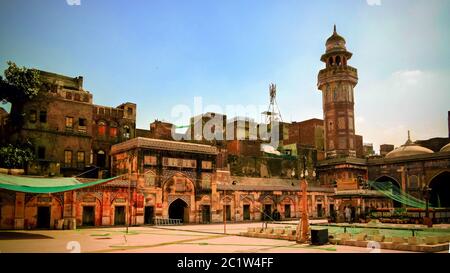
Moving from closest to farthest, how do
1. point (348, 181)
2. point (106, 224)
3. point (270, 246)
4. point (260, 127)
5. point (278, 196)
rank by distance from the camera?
point (270, 246) < point (106, 224) < point (348, 181) < point (278, 196) < point (260, 127)

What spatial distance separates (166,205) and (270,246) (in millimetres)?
16491

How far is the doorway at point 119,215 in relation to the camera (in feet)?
91.6

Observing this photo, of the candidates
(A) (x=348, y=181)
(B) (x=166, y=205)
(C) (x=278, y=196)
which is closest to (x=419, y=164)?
(A) (x=348, y=181)

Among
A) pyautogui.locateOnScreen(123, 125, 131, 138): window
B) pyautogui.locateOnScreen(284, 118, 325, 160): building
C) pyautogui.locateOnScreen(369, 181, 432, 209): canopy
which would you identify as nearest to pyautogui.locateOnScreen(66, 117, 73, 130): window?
pyautogui.locateOnScreen(123, 125, 131, 138): window

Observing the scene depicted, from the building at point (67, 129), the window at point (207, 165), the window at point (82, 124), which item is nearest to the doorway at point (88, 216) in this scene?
the building at point (67, 129)

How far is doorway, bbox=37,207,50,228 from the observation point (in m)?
24.6

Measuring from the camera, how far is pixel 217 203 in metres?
33.7

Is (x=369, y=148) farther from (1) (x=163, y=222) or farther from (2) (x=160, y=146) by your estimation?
(1) (x=163, y=222)

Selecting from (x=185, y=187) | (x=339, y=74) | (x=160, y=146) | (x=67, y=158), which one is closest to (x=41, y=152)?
(x=67, y=158)

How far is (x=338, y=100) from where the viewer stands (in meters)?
46.8

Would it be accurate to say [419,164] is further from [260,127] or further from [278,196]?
[260,127]

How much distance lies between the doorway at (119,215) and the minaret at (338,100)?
28313 mm

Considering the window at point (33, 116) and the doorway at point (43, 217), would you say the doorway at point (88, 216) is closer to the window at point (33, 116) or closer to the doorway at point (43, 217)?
the doorway at point (43, 217)

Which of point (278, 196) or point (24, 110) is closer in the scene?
point (24, 110)
